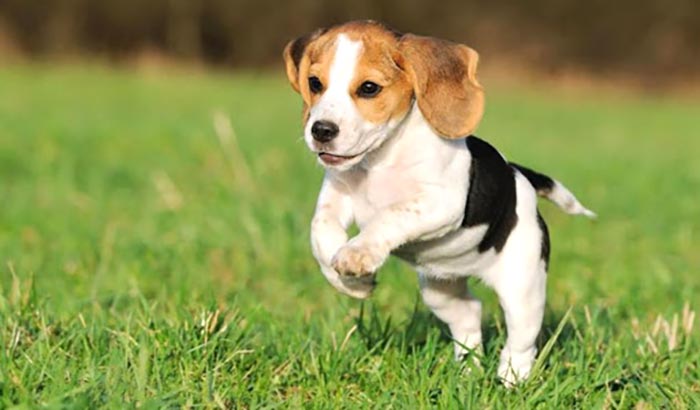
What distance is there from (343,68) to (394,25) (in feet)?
87.7

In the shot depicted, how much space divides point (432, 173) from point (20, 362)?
4.88 ft

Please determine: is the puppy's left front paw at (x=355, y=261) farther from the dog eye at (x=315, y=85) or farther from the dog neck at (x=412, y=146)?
the dog eye at (x=315, y=85)

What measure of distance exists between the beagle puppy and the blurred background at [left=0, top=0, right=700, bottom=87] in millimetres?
26262

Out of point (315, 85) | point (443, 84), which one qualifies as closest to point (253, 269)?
point (315, 85)

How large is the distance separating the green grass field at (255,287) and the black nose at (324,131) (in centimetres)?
78

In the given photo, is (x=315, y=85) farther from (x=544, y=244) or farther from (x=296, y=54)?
(x=544, y=244)

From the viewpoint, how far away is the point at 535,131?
65.7 feet

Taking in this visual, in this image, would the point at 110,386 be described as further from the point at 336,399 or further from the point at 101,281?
the point at 101,281

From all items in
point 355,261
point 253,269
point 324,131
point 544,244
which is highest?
point 324,131

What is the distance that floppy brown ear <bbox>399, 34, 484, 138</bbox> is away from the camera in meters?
4.11

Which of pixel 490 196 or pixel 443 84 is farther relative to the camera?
pixel 490 196

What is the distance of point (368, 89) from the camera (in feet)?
13.3

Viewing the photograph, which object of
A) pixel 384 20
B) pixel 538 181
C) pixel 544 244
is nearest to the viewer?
pixel 544 244

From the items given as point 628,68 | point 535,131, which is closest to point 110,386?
point 535,131
